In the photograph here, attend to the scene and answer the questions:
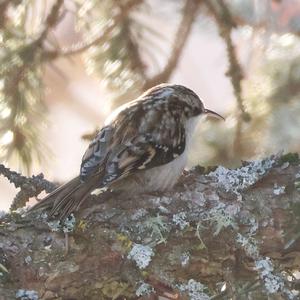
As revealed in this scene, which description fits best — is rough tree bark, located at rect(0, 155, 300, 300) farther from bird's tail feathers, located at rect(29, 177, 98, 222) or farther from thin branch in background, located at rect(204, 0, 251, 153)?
thin branch in background, located at rect(204, 0, 251, 153)

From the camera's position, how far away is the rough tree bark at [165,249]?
5.77ft

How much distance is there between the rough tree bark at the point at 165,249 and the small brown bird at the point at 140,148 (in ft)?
0.34

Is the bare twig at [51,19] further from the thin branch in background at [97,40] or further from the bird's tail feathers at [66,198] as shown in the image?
the bird's tail feathers at [66,198]

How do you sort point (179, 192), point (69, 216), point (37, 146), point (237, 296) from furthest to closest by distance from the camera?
point (37, 146) < point (179, 192) < point (69, 216) < point (237, 296)

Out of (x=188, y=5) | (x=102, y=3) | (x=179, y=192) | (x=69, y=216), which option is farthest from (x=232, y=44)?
(x=69, y=216)

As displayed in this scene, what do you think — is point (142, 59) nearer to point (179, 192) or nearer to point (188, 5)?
point (188, 5)

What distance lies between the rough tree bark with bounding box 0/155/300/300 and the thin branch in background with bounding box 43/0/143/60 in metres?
0.71

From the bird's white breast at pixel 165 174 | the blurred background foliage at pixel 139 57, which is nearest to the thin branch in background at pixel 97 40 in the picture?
the blurred background foliage at pixel 139 57

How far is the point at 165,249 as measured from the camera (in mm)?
Result: 1833

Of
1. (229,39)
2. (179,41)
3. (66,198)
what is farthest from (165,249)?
(179,41)

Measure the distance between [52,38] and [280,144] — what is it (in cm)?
74

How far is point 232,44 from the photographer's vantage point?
2.40m

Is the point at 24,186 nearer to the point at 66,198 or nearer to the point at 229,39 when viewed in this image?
the point at 66,198

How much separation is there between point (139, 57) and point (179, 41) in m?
0.13
